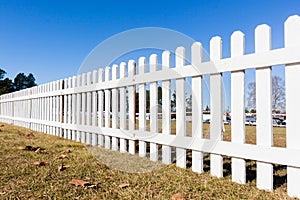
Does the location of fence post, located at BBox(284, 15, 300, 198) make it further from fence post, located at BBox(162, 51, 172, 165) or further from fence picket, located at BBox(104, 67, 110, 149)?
fence picket, located at BBox(104, 67, 110, 149)

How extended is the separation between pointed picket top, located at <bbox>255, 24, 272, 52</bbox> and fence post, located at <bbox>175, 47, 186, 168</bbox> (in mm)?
837

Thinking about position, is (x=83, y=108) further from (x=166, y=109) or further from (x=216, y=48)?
(x=216, y=48)

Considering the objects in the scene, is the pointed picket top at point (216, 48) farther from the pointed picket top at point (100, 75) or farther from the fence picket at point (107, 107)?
the pointed picket top at point (100, 75)

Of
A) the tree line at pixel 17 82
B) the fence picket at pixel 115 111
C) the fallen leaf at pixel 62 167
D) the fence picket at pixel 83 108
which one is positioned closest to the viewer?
the fallen leaf at pixel 62 167

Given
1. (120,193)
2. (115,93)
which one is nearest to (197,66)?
(120,193)

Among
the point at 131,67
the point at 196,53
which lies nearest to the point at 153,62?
the point at 131,67

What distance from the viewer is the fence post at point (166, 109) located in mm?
2791

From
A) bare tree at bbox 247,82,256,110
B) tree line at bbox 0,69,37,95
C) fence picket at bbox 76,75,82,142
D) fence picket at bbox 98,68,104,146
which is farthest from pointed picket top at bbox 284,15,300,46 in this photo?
tree line at bbox 0,69,37,95

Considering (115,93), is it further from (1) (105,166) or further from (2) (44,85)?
(2) (44,85)

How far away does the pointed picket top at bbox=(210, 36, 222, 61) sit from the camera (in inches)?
90.0

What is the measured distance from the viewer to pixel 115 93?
3857mm

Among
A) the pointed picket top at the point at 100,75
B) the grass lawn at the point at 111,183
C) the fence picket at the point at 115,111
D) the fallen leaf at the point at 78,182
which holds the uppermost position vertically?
the pointed picket top at the point at 100,75

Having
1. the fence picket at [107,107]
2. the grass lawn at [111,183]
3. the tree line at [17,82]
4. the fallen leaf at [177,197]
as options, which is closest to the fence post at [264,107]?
the grass lawn at [111,183]

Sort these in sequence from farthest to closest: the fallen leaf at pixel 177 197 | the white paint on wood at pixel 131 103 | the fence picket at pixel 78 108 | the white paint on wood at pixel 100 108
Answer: the fence picket at pixel 78 108 → the white paint on wood at pixel 100 108 → the white paint on wood at pixel 131 103 → the fallen leaf at pixel 177 197
